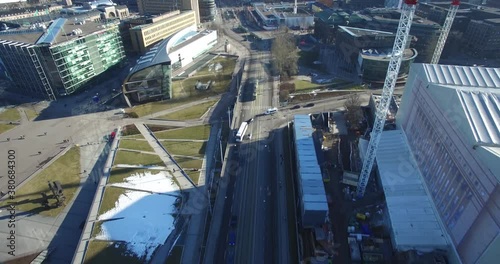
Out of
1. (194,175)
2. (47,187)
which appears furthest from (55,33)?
(194,175)

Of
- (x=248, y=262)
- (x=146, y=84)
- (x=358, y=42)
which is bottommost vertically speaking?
(x=248, y=262)

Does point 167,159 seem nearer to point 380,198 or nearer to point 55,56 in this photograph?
point 380,198

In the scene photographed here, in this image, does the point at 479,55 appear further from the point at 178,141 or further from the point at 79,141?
the point at 79,141

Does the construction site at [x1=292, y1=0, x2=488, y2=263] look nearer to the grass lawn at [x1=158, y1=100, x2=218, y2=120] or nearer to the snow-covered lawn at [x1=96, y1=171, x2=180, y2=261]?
the snow-covered lawn at [x1=96, y1=171, x2=180, y2=261]

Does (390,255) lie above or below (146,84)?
below

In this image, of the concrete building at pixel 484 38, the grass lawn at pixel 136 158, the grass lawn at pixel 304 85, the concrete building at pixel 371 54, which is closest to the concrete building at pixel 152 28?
the grass lawn at pixel 304 85

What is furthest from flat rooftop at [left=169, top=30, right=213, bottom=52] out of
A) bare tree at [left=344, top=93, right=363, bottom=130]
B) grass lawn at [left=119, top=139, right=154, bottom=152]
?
bare tree at [left=344, top=93, right=363, bottom=130]

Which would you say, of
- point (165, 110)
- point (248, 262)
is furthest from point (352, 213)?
point (165, 110)

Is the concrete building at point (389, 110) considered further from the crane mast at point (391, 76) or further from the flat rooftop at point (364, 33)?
the flat rooftop at point (364, 33)
